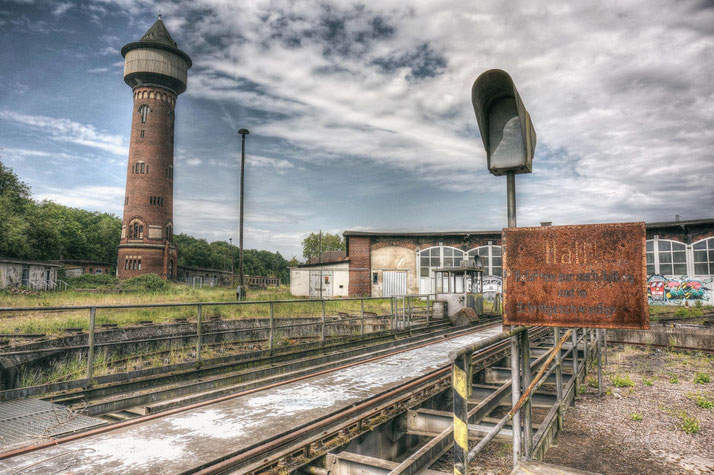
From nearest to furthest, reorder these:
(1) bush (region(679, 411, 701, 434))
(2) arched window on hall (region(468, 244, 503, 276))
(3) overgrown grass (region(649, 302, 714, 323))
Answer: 1. (1) bush (region(679, 411, 701, 434))
2. (3) overgrown grass (region(649, 302, 714, 323))
3. (2) arched window on hall (region(468, 244, 503, 276))

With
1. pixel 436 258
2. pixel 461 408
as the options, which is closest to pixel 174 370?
pixel 461 408

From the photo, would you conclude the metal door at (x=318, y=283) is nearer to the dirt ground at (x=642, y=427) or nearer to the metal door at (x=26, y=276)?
the metal door at (x=26, y=276)

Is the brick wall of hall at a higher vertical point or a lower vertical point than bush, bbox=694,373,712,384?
higher

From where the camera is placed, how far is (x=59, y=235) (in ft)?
158

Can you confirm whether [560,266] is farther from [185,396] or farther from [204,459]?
[185,396]

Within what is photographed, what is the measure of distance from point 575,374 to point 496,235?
2654 cm

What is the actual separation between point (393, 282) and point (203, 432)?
28780 millimetres

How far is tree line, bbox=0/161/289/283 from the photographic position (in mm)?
40438

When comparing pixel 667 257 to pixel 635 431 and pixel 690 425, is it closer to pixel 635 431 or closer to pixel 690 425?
pixel 690 425

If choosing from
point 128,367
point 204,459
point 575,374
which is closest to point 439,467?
point 204,459

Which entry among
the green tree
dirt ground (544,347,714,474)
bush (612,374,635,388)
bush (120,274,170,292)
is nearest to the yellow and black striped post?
dirt ground (544,347,714,474)

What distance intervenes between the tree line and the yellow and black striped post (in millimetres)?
47343

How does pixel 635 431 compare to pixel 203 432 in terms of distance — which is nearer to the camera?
pixel 203 432

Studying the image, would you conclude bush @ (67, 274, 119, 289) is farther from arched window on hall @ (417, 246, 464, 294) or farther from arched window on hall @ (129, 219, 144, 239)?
arched window on hall @ (417, 246, 464, 294)
